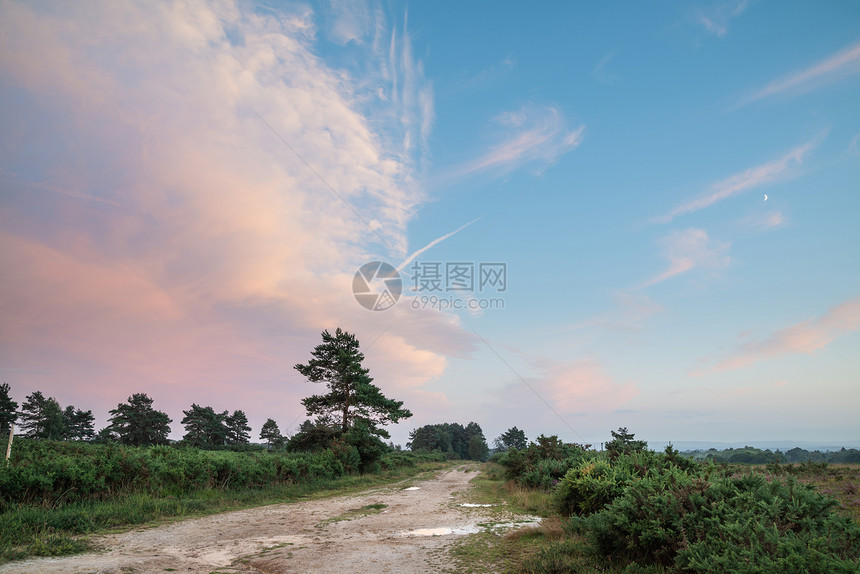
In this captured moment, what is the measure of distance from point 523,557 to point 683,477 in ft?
10.7

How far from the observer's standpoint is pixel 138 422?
184ft

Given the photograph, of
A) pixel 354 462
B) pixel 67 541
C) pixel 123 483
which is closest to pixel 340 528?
pixel 67 541

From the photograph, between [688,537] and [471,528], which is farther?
[471,528]

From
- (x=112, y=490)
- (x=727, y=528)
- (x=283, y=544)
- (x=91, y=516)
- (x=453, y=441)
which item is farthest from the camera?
(x=453, y=441)

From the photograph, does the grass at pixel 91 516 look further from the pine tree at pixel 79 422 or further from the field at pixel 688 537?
the pine tree at pixel 79 422

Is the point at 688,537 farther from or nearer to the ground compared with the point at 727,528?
nearer to the ground

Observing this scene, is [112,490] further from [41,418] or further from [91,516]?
[41,418]

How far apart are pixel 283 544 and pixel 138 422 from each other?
60107mm

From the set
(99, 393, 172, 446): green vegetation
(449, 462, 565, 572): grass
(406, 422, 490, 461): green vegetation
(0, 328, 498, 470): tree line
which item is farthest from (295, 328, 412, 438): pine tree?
(406, 422, 490, 461): green vegetation

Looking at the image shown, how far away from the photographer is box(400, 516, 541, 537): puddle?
1059cm

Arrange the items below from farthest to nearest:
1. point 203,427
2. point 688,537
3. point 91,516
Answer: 1. point 203,427
2. point 91,516
3. point 688,537

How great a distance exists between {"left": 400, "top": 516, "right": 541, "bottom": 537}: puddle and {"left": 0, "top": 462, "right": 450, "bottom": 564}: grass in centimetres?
690

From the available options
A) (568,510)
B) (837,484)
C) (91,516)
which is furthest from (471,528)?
(837,484)

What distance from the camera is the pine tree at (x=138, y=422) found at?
5503cm
